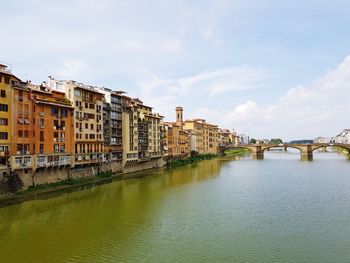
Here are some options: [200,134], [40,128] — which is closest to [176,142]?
[200,134]

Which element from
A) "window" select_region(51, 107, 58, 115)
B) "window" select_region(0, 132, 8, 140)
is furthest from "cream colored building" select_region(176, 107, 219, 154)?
"window" select_region(0, 132, 8, 140)

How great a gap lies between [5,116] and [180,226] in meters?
22.9

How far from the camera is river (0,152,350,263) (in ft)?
64.7

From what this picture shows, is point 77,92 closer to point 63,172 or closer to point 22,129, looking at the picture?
point 63,172

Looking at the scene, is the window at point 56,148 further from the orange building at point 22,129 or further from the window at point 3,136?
the window at point 3,136

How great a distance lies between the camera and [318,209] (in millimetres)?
30953

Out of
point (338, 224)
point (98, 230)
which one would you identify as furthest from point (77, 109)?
point (338, 224)

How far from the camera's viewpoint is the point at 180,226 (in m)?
25.6

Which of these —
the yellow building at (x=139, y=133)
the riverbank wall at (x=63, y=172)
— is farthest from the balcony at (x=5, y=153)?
the yellow building at (x=139, y=133)

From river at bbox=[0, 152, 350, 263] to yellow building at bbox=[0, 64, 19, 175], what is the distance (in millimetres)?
5769

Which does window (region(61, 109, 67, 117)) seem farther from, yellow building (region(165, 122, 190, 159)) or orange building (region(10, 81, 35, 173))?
yellow building (region(165, 122, 190, 159))

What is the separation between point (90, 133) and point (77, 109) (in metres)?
4.42

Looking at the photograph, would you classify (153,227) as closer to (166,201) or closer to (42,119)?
(166,201)

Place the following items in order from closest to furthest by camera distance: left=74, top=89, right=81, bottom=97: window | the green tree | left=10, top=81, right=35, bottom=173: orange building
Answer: the green tree < left=10, top=81, right=35, bottom=173: orange building < left=74, top=89, right=81, bottom=97: window
